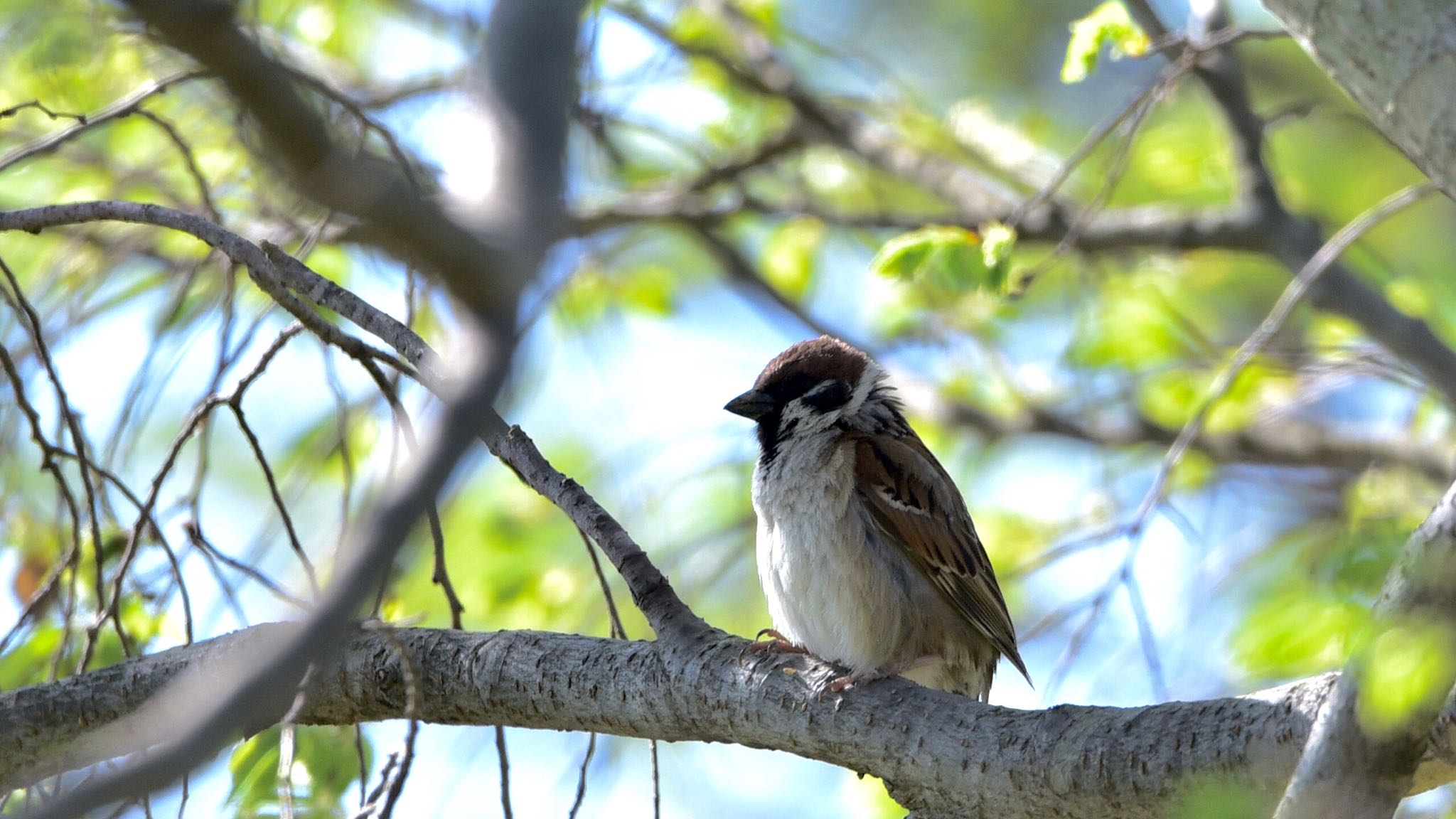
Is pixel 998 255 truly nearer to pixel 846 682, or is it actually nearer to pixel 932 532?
pixel 932 532

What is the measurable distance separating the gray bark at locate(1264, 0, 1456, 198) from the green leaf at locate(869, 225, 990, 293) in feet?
5.15

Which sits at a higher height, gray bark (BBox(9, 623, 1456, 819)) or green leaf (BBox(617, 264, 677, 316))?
green leaf (BBox(617, 264, 677, 316))

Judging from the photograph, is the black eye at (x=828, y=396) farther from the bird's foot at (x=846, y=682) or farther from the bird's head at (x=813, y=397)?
the bird's foot at (x=846, y=682)

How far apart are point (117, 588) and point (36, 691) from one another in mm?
240

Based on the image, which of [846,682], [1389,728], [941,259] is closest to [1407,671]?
[1389,728]

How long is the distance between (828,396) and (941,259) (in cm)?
72

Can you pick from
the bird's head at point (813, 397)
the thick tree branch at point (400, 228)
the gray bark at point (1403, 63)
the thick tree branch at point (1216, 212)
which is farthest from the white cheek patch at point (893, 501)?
the thick tree branch at point (400, 228)

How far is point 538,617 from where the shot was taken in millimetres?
4383

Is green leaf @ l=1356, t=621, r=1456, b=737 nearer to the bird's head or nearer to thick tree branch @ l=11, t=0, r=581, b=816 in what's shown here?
thick tree branch @ l=11, t=0, r=581, b=816

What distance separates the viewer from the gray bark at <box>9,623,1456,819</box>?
169 cm

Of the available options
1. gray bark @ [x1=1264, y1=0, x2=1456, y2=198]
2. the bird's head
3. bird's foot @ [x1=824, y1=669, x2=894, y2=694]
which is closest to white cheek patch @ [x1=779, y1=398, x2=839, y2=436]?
the bird's head

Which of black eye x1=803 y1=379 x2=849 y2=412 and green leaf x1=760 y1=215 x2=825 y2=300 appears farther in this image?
green leaf x1=760 y1=215 x2=825 y2=300

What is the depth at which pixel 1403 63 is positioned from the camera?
129 centimetres

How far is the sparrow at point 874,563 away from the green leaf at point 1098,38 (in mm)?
1037
